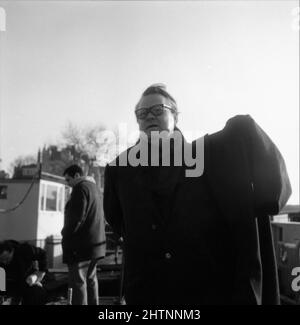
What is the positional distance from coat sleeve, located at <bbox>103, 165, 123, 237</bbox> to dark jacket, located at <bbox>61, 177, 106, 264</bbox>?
263 centimetres

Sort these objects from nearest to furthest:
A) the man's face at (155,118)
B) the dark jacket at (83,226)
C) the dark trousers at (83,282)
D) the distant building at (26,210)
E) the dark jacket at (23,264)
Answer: the man's face at (155,118) → the dark trousers at (83,282) → the dark jacket at (83,226) → the dark jacket at (23,264) → the distant building at (26,210)

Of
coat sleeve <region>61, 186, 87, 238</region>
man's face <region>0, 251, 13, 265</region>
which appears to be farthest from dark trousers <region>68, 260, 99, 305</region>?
man's face <region>0, 251, 13, 265</region>

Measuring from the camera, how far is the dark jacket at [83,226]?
405 cm

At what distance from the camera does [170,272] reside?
4.14 ft

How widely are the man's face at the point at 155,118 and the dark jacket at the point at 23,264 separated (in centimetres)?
354

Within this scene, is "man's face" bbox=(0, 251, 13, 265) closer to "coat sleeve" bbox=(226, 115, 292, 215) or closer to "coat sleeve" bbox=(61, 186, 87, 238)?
"coat sleeve" bbox=(61, 186, 87, 238)

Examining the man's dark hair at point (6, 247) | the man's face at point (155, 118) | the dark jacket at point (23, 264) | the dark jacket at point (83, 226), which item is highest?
the man's face at point (155, 118)

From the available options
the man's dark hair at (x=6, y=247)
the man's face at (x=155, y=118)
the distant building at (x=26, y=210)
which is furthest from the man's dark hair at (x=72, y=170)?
the distant building at (x=26, y=210)

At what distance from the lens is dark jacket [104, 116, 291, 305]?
3.81ft

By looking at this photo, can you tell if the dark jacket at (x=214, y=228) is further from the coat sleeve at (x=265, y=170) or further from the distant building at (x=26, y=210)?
the distant building at (x=26, y=210)

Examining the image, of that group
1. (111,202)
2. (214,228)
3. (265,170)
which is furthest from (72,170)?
(265,170)
